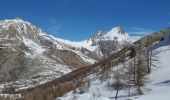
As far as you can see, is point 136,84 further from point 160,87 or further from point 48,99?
point 48,99

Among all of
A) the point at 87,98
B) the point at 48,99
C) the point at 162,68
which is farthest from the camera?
the point at 48,99

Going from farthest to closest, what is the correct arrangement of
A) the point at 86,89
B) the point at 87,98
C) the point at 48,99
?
the point at 48,99 < the point at 86,89 < the point at 87,98

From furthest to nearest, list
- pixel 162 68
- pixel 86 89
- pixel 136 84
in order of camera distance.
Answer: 1. pixel 86 89
2. pixel 162 68
3. pixel 136 84

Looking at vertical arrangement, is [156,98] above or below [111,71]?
below

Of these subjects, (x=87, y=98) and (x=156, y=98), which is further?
(x=87, y=98)

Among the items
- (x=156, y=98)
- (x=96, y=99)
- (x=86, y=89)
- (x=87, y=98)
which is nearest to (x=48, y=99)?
(x=86, y=89)

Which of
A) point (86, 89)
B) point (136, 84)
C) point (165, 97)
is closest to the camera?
point (165, 97)

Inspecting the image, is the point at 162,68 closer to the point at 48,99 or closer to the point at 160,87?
the point at 160,87

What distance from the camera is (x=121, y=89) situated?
132 metres

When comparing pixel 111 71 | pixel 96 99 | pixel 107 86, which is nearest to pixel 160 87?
pixel 96 99

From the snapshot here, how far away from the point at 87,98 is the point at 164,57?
58724 mm

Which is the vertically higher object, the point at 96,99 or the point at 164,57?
the point at 164,57

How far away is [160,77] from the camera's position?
13412 cm

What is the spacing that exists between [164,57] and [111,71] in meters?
33.6
